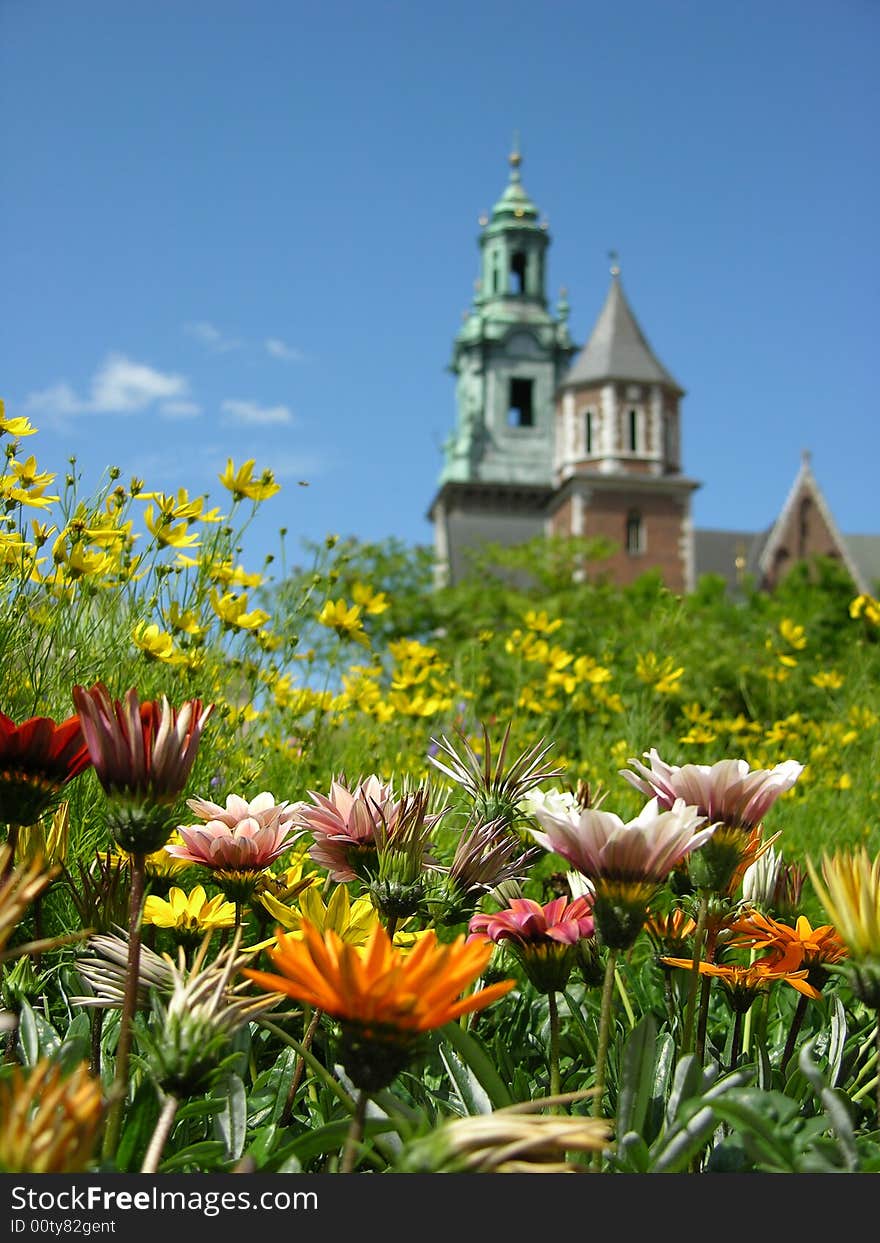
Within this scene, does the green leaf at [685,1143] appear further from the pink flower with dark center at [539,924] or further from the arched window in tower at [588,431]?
the arched window in tower at [588,431]

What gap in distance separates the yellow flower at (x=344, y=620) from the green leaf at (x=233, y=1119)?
1935 mm

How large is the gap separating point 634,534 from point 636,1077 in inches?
1585

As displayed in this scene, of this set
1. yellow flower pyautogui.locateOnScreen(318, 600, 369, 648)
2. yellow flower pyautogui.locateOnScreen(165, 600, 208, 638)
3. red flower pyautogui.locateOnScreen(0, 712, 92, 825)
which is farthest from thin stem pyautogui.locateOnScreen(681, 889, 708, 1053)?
yellow flower pyautogui.locateOnScreen(318, 600, 369, 648)

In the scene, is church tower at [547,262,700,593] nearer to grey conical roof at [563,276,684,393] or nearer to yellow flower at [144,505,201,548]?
grey conical roof at [563,276,684,393]

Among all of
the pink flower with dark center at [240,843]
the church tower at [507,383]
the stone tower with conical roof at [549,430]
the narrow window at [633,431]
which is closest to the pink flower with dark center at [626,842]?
the pink flower with dark center at [240,843]

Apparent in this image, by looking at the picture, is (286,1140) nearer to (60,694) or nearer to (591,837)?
(591,837)

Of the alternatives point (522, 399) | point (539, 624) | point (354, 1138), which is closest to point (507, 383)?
point (522, 399)

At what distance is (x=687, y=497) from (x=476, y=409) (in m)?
16.2

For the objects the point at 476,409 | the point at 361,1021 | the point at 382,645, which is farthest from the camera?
the point at 476,409

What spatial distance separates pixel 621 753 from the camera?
3963 mm

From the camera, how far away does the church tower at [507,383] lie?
52031mm

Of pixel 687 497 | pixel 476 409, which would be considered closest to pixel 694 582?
pixel 687 497

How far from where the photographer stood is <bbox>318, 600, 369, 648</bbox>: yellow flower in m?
3.11

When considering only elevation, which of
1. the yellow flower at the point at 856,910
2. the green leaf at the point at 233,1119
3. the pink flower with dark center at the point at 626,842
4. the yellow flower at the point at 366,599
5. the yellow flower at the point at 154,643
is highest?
the yellow flower at the point at 366,599
